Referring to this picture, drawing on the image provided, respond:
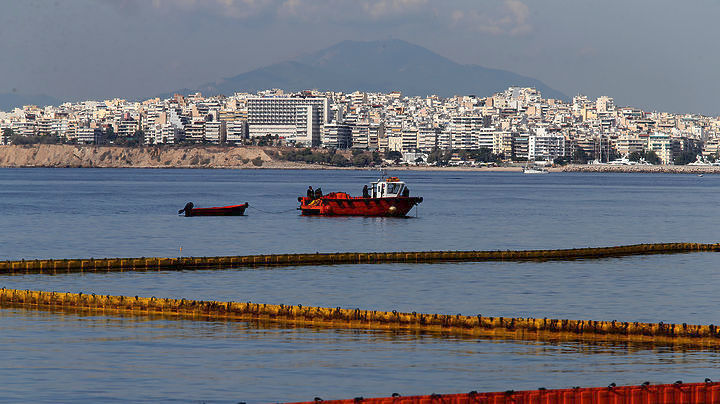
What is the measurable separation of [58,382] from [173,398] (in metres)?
2.36

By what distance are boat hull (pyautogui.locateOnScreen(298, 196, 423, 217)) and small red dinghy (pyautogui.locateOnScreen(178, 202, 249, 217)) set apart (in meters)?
4.80

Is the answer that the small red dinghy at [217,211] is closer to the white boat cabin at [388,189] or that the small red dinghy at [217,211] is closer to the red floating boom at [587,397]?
the white boat cabin at [388,189]

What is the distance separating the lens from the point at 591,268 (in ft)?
130

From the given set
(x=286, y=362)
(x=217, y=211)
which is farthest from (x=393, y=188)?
(x=286, y=362)

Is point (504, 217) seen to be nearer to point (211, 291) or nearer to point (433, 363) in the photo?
point (211, 291)

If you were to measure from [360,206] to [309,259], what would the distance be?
1386 inches

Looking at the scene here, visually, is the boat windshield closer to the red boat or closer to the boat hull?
the red boat

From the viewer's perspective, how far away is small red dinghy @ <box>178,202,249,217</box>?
75.9 m

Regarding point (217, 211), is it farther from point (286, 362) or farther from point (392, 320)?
point (286, 362)

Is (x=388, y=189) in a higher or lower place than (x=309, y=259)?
higher

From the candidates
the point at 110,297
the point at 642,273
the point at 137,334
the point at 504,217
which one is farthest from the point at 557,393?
the point at 504,217

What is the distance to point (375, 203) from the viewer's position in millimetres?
73812

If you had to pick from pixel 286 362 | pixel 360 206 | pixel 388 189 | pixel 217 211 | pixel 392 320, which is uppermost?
pixel 388 189

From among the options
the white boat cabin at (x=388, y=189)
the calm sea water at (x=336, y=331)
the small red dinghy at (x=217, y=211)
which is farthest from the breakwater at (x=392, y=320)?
the small red dinghy at (x=217, y=211)
